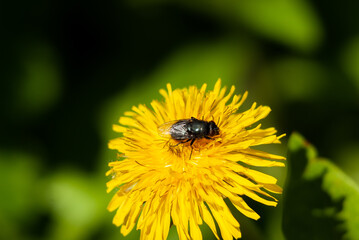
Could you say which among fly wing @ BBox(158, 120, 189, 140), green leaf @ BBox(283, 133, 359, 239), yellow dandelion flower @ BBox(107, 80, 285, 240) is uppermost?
fly wing @ BBox(158, 120, 189, 140)

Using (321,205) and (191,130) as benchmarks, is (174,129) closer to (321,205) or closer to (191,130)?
(191,130)

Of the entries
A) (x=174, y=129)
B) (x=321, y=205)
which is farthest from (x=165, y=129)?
(x=321, y=205)

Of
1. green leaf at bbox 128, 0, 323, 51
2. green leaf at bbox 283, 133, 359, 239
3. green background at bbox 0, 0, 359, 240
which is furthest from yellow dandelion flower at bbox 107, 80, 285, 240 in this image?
green leaf at bbox 128, 0, 323, 51

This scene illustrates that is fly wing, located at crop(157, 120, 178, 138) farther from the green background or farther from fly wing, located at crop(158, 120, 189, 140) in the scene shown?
the green background

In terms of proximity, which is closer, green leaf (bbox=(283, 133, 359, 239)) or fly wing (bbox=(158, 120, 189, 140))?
green leaf (bbox=(283, 133, 359, 239))

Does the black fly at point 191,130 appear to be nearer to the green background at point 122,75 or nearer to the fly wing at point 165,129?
the fly wing at point 165,129

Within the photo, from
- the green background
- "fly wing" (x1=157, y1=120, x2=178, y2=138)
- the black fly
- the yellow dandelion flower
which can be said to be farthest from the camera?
the green background

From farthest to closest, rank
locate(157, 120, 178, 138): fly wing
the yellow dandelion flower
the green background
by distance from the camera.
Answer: the green background, locate(157, 120, 178, 138): fly wing, the yellow dandelion flower

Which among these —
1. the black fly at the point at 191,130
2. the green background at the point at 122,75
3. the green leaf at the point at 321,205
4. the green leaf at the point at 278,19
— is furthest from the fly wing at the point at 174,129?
the green leaf at the point at 278,19
